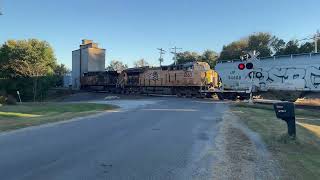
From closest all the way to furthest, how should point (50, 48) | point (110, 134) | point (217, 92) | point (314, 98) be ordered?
point (110, 134) < point (314, 98) < point (217, 92) < point (50, 48)

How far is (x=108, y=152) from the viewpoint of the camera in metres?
9.80

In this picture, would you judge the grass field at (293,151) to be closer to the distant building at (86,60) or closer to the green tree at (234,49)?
the distant building at (86,60)

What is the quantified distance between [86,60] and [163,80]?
30.0m

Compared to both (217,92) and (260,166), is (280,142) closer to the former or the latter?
(260,166)

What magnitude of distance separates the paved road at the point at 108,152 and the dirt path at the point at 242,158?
29 centimetres

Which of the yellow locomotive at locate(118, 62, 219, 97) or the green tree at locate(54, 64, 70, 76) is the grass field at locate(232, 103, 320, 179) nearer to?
the yellow locomotive at locate(118, 62, 219, 97)

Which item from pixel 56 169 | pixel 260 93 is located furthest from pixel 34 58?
pixel 56 169

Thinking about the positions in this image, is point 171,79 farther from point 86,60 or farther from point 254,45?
point 254,45

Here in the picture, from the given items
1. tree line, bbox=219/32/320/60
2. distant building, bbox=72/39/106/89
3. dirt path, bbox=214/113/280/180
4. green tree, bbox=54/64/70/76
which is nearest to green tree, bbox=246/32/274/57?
tree line, bbox=219/32/320/60

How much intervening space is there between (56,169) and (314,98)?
28051 mm

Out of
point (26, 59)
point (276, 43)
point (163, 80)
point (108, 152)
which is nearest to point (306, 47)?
point (276, 43)

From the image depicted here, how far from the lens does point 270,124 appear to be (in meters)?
16.5

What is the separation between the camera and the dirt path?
7.88m

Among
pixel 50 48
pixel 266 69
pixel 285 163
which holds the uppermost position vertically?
pixel 50 48
